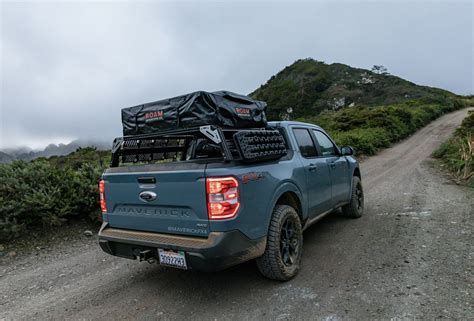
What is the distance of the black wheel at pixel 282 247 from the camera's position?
324 cm

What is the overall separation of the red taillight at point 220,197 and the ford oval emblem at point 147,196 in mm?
657

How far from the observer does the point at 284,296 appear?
317cm

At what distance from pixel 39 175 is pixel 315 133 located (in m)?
4.80

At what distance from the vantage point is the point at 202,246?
2.74 m

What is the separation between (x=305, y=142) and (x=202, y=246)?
2.35m

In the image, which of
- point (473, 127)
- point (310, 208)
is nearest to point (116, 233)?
point (310, 208)

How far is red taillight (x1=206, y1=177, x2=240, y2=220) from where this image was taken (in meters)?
2.75

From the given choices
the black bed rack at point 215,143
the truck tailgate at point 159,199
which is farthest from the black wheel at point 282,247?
the truck tailgate at point 159,199

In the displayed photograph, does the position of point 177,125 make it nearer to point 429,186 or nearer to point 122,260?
point 122,260

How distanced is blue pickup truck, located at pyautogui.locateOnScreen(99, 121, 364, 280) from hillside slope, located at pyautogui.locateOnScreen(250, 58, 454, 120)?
38885mm

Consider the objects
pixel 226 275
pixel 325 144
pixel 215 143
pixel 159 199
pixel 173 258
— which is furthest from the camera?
pixel 325 144

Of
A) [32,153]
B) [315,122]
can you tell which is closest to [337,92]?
[315,122]

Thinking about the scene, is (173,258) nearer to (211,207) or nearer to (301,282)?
(211,207)

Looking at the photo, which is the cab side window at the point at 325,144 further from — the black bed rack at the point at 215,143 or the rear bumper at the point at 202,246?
the rear bumper at the point at 202,246
